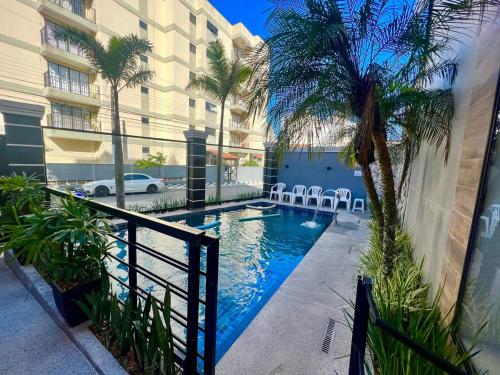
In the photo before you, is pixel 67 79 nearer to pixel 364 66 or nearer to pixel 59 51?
pixel 59 51

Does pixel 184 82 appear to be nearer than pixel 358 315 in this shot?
No

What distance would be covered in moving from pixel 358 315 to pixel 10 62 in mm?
16604

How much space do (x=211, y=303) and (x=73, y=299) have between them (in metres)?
1.31

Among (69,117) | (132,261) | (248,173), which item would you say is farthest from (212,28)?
(132,261)

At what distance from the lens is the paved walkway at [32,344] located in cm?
158

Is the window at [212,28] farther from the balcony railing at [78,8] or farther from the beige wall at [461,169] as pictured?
the beige wall at [461,169]

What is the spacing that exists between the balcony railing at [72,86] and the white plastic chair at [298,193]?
1293 cm

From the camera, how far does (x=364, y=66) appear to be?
279 cm

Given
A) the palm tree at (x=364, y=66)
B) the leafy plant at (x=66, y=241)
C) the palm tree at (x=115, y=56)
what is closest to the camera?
the leafy plant at (x=66, y=241)

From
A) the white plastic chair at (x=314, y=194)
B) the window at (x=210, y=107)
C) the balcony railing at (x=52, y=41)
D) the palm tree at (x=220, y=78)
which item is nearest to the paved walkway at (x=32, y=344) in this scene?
→ the palm tree at (x=220, y=78)

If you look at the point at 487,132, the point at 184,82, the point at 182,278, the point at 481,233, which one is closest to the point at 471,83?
the point at 487,132

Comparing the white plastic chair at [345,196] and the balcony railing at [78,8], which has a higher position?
the balcony railing at [78,8]

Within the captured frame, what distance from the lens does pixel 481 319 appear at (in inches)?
52.2

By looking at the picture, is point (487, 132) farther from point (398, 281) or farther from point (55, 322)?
point (55, 322)
